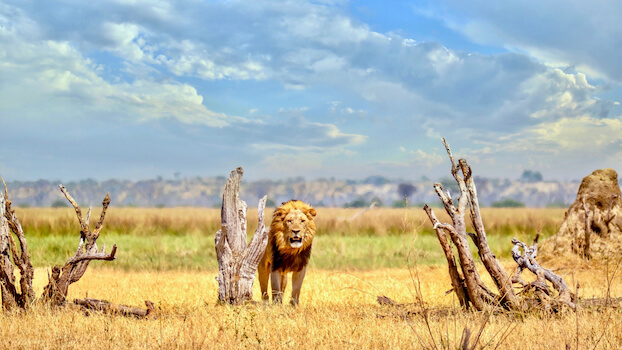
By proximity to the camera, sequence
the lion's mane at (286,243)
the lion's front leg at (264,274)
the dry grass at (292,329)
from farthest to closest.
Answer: the lion's front leg at (264,274) → the lion's mane at (286,243) → the dry grass at (292,329)

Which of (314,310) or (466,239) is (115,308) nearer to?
(314,310)

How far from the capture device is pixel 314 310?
943cm

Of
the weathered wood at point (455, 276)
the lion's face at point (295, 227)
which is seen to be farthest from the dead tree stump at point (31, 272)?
the weathered wood at point (455, 276)

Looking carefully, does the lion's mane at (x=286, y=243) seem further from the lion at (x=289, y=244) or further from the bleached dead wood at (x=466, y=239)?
the bleached dead wood at (x=466, y=239)

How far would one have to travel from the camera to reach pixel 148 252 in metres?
19.8

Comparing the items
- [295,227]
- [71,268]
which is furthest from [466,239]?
[71,268]

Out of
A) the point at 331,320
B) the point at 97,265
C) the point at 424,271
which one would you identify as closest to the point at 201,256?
the point at 97,265

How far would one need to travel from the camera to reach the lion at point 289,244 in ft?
Answer: 31.0

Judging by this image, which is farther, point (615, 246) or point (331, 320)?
point (615, 246)

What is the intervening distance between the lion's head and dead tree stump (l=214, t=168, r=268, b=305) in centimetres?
33

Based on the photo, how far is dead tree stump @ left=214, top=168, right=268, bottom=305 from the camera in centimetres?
913

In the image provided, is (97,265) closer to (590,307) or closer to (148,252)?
(148,252)

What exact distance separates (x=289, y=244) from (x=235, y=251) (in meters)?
0.89

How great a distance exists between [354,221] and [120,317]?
68.6ft
